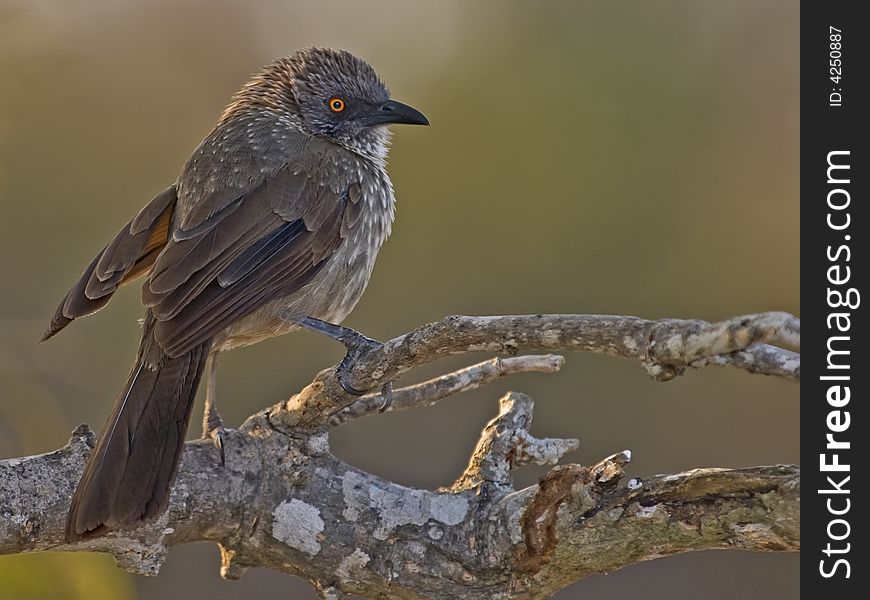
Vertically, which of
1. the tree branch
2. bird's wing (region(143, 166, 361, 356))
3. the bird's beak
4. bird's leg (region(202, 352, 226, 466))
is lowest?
the tree branch

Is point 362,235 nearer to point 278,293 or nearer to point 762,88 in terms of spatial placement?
point 278,293

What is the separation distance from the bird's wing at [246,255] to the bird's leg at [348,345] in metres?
0.18

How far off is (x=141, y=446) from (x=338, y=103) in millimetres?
2225

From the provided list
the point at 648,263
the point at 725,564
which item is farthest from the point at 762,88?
the point at 725,564

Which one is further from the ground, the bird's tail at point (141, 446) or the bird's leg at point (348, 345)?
the bird's leg at point (348, 345)

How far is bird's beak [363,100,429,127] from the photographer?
529cm

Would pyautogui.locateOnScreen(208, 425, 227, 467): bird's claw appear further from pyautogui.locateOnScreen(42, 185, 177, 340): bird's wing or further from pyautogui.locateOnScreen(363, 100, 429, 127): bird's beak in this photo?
pyautogui.locateOnScreen(363, 100, 429, 127): bird's beak

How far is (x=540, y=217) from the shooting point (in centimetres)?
692

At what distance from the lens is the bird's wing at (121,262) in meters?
4.39

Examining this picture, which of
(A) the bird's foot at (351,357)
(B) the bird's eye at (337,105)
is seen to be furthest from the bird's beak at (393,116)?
(A) the bird's foot at (351,357)

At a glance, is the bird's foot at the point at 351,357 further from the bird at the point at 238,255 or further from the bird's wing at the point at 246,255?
the bird's wing at the point at 246,255

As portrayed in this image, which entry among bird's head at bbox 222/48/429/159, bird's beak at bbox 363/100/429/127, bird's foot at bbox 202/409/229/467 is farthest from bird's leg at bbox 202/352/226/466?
bird's beak at bbox 363/100/429/127

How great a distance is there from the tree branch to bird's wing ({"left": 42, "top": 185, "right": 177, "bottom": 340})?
748 millimetres
